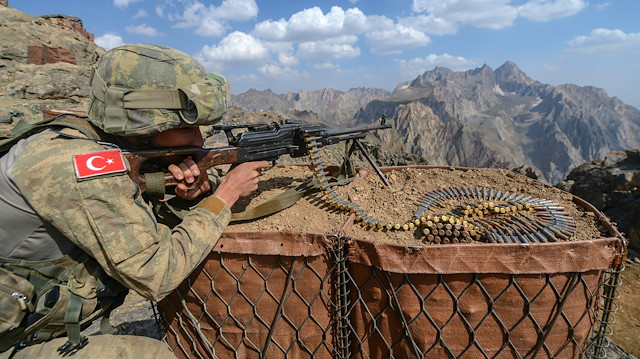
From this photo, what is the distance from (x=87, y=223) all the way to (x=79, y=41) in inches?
775

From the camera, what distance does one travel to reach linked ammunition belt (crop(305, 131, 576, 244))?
2.71 metres

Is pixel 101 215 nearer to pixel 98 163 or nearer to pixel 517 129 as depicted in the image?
pixel 98 163

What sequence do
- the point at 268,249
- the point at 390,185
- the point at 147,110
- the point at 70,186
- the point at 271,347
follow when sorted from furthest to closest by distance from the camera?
the point at 390,185, the point at 271,347, the point at 268,249, the point at 147,110, the point at 70,186

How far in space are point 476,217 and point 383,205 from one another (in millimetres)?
954

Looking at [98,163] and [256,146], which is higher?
[98,163]

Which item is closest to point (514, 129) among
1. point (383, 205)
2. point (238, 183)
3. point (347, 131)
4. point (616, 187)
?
point (616, 187)

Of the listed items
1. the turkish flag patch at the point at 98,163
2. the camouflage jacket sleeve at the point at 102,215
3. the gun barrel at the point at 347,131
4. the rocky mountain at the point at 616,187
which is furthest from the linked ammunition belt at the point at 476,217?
the rocky mountain at the point at 616,187

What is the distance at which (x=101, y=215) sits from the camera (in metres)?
2.08

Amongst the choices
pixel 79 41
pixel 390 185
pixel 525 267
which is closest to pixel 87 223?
pixel 525 267

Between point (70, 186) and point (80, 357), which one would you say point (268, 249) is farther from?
point (80, 357)

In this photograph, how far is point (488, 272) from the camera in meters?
2.32

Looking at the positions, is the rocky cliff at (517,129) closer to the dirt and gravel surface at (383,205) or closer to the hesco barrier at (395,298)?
the dirt and gravel surface at (383,205)

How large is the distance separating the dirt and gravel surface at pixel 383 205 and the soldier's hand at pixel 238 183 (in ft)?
1.42

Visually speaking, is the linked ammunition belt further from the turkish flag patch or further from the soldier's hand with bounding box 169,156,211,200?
the turkish flag patch
